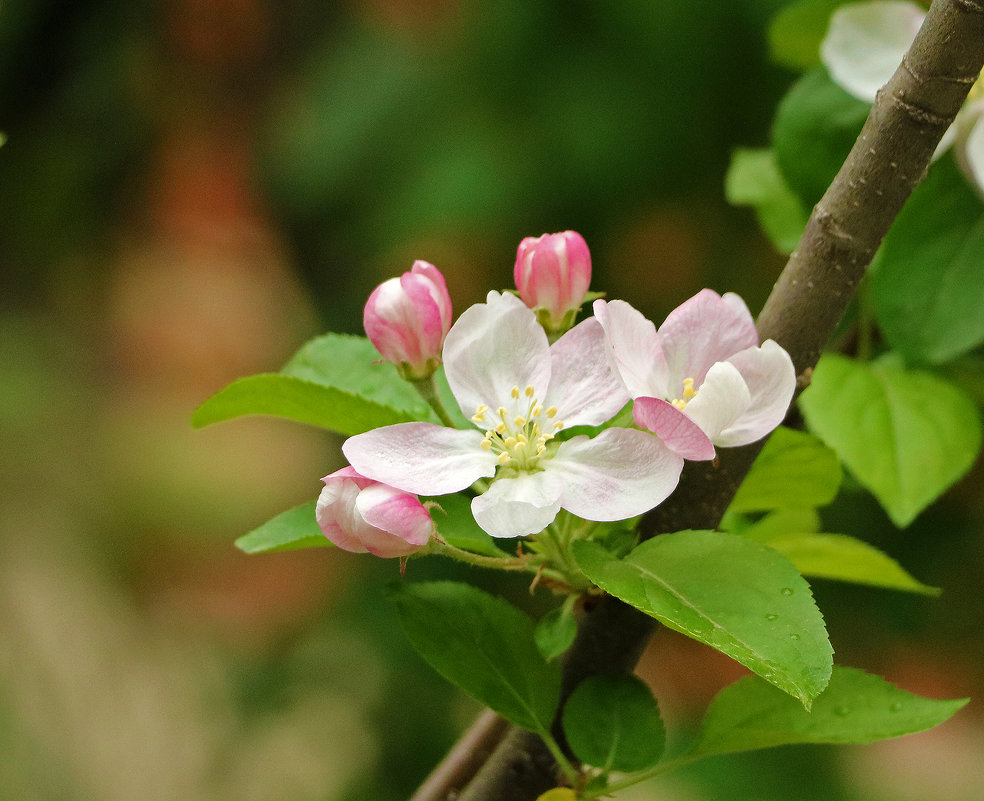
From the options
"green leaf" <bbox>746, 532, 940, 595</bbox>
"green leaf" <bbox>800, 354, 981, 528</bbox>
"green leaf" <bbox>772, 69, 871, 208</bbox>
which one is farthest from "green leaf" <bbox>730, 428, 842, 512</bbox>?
"green leaf" <bbox>772, 69, 871, 208</bbox>

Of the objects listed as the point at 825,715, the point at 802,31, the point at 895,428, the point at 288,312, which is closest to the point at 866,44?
the point at 802,31

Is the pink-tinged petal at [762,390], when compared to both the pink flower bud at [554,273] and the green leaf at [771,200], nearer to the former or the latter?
the pink flower bud at [554,273]

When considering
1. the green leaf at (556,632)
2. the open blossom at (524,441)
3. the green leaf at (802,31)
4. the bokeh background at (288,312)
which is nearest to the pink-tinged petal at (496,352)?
the open blossom at (524,441)

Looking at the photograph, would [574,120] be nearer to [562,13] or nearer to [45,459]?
[562,13]

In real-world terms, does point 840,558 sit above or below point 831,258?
below

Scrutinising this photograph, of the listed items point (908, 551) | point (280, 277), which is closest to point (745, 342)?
point (908, 551)

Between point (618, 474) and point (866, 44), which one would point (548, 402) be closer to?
point (618, 474)
